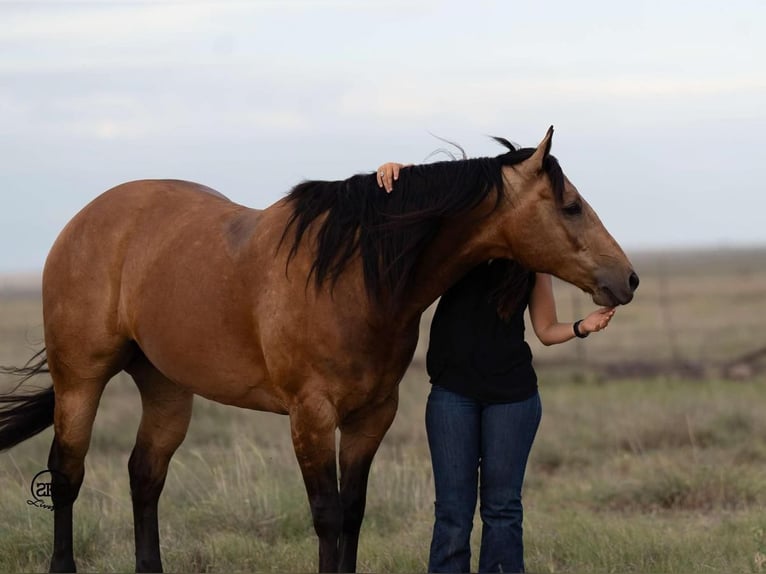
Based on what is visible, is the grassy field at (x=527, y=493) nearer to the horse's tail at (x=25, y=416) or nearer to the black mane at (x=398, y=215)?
the horse's tail at (x=25, y=416)

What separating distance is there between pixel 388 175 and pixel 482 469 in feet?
4.47

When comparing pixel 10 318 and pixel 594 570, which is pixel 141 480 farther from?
pixel 10 318

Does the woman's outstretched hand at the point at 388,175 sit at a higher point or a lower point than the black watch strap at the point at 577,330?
higher

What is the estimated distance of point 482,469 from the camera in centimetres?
491

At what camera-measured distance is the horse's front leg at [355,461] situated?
5066 millimetres

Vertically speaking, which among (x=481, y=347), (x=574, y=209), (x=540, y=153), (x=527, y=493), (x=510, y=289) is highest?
(x=540, y=153)

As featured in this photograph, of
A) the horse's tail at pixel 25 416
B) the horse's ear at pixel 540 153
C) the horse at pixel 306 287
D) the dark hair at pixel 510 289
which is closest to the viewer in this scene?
the horse's ear at pixel 540 153

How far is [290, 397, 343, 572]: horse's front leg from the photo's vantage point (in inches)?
187

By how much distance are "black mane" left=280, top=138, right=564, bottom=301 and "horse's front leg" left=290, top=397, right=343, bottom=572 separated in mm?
567

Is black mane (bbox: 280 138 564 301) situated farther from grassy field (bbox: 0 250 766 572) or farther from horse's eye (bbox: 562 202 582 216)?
grassy field (bbox: 0 250 766 572)

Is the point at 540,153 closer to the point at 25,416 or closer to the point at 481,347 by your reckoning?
the point at 481,347

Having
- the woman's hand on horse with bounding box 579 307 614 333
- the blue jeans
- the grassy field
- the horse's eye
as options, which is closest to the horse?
the horse's eye

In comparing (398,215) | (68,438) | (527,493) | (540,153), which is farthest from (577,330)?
(527,493)

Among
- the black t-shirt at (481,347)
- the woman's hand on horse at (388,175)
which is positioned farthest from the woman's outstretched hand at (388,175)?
the black t-shirt at (481,347)
